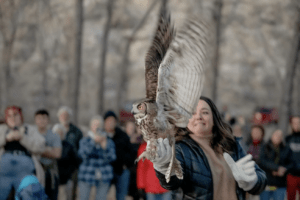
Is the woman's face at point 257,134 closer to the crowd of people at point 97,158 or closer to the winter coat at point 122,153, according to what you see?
the crowd of people at point 97,158

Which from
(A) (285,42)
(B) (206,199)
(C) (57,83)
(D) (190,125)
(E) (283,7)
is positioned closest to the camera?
(B) (206,199)

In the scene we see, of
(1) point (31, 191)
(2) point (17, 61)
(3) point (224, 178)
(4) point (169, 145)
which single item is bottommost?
(1) point (31, 191)

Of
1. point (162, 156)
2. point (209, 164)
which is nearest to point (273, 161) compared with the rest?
point (209, 164)

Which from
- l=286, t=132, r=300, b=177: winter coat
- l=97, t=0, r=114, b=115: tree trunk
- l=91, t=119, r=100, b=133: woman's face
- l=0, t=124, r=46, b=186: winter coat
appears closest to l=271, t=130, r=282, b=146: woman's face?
l=286, t=132, r=300, b=177: winter coat

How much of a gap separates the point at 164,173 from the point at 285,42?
25.6 m

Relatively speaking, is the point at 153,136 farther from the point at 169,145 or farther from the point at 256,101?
the point at 256,101

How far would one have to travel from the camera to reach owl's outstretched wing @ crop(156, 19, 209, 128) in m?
2.61

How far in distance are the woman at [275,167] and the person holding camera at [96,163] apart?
2.63 m

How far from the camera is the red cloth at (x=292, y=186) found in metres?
6.52

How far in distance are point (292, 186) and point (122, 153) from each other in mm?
2957

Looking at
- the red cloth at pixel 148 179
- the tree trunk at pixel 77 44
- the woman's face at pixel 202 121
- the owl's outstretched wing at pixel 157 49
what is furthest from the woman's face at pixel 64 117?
the tree trunk at pixel 77 44

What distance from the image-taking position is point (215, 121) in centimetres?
317

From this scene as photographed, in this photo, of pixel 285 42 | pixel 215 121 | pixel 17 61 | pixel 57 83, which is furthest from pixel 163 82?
pixel 17 61

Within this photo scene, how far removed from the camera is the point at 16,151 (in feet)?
15.3
